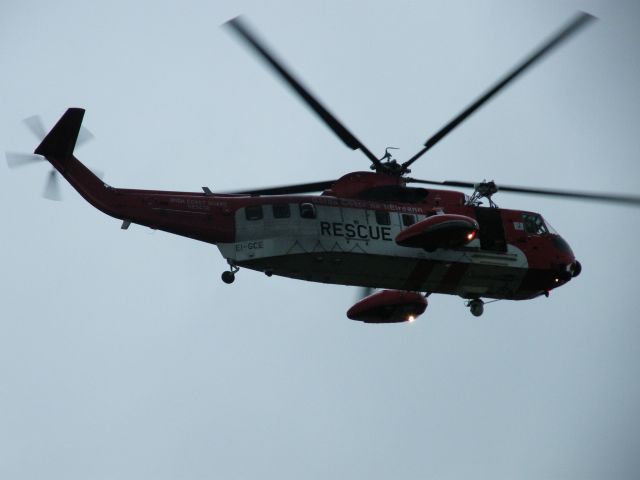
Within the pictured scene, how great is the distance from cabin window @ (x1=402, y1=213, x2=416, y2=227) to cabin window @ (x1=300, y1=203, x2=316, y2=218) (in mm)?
2913

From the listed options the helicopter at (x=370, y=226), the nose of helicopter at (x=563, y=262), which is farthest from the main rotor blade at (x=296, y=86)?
the nose of helicopter at (x=563, y=262)

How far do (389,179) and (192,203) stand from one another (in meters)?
6.11

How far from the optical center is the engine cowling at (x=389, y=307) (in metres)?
30.8

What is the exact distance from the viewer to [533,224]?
3262cm

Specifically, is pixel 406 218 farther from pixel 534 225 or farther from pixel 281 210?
pixel 534 225

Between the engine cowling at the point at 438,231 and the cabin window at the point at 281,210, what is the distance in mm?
3235

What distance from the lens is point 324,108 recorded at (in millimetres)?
27484

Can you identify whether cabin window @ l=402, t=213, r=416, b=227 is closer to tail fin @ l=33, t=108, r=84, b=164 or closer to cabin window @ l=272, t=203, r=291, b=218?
cabin window @ l=272, t=203, r=291, b=218

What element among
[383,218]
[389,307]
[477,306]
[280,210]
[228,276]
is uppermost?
[383,218]

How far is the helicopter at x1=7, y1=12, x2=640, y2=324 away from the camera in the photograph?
28.1 metres

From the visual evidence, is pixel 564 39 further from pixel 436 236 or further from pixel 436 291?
pixel 436 291

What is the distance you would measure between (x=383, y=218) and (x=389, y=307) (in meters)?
2.81

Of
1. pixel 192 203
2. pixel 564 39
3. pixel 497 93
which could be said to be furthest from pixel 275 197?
pixel 564 39

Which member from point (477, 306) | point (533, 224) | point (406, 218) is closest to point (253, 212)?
point (406, 218)
